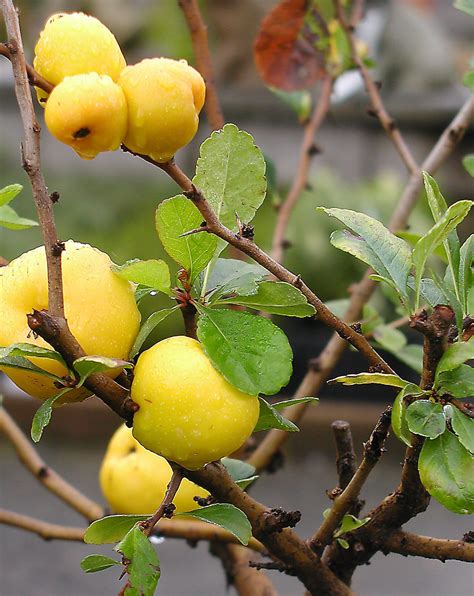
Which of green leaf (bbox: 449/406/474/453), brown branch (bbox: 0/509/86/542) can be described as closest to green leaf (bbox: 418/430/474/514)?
green leaf (bbox: 449/406/474/453)

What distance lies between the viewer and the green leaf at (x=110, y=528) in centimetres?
35

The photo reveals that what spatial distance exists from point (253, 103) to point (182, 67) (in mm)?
2826

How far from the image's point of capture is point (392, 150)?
309 cm

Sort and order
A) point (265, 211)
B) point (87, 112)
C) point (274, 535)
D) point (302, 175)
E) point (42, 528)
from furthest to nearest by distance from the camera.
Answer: point (265, 211)
point (302, 175)
point (42, 528)
point (274, 535)
point (87, 112)

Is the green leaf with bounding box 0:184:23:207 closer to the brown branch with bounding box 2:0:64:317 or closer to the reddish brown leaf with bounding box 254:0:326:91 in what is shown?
the brown branch with bounding box 2:0:64:317

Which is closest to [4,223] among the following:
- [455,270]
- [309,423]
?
[455,270]

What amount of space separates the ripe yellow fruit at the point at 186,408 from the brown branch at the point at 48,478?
13.1 inches

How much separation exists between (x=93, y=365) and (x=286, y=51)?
17.7 inches

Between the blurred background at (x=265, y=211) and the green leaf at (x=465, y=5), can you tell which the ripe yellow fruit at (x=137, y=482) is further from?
the blurred background at (x=265, y=211)

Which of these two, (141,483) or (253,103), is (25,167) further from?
(253,103)

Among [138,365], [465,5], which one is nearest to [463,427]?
[138,365]

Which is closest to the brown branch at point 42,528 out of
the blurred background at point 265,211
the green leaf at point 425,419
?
the green leaf at point 425,419

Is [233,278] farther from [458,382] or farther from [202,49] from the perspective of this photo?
[202,49]

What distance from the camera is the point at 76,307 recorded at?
0.33m
